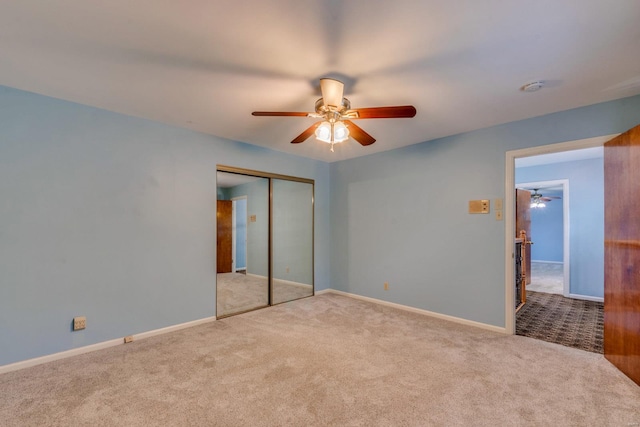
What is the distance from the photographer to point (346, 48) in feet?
6.22

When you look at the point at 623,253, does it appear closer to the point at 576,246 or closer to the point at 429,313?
the point at 429,313

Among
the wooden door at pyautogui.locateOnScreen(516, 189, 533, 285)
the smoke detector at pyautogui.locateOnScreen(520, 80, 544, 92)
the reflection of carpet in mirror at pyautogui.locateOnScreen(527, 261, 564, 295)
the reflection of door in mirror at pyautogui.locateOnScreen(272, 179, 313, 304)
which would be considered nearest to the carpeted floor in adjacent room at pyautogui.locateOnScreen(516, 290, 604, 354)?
the reflection of carpet in mirror at pyautogui.locateOnScreen(527, 261, 564, 295)

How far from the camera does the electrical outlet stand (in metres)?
2.70

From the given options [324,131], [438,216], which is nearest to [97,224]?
[324,131]

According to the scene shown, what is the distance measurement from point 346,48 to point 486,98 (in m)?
1.58

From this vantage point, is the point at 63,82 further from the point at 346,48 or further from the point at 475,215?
the point at 475,215

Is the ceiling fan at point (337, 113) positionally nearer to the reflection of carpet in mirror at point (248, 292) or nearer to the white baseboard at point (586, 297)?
the reflection of carpet in mirror at point (248, 292)

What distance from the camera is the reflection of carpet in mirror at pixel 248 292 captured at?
394cm

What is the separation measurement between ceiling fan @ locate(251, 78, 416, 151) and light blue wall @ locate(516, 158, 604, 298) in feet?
15.4

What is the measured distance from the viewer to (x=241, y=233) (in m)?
4.49

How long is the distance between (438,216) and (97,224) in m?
3.96

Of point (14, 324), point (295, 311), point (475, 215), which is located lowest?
point (295, 311)

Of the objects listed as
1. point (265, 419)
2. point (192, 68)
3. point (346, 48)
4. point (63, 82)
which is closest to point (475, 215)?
point (346, 48)

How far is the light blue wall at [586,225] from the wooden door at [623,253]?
2809 mm
